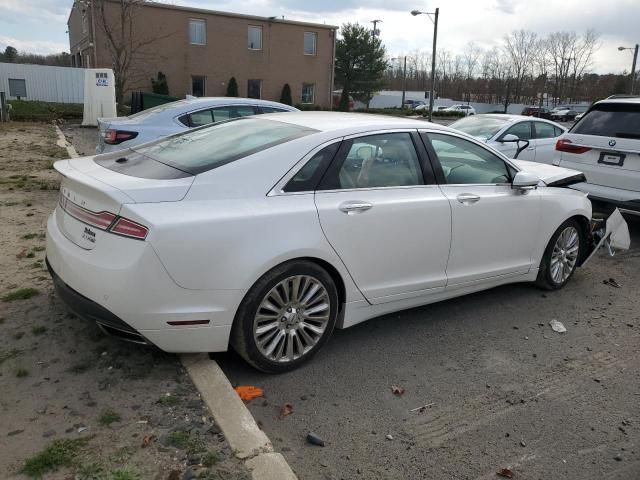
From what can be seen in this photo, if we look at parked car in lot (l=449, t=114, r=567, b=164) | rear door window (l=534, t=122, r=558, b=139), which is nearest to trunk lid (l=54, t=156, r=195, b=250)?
parked car in lot (l=449, t=114, r=567, b=164)

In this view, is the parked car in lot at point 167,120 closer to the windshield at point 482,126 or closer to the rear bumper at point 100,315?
the windshield at point 482,126

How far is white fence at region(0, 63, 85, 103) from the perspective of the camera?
32656 mm

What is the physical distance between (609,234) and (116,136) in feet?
20.7

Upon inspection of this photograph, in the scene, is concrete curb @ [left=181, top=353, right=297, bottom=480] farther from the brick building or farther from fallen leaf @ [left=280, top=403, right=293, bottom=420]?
the brick building

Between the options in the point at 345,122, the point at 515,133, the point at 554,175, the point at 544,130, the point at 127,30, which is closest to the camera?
the point at 345,122

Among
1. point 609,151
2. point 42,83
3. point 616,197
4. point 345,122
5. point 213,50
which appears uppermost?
point 213,50

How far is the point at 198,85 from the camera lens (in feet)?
129

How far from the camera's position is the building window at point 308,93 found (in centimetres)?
4294

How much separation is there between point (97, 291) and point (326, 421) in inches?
57.8

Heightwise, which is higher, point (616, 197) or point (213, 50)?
point (213, 50)

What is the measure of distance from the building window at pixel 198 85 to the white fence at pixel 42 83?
24.7 feet

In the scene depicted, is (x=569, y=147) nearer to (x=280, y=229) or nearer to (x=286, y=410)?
(x=280, y=229)

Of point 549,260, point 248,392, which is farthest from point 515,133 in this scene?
point 248,392

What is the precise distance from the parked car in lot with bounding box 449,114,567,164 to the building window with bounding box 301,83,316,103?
3326 centimetres
